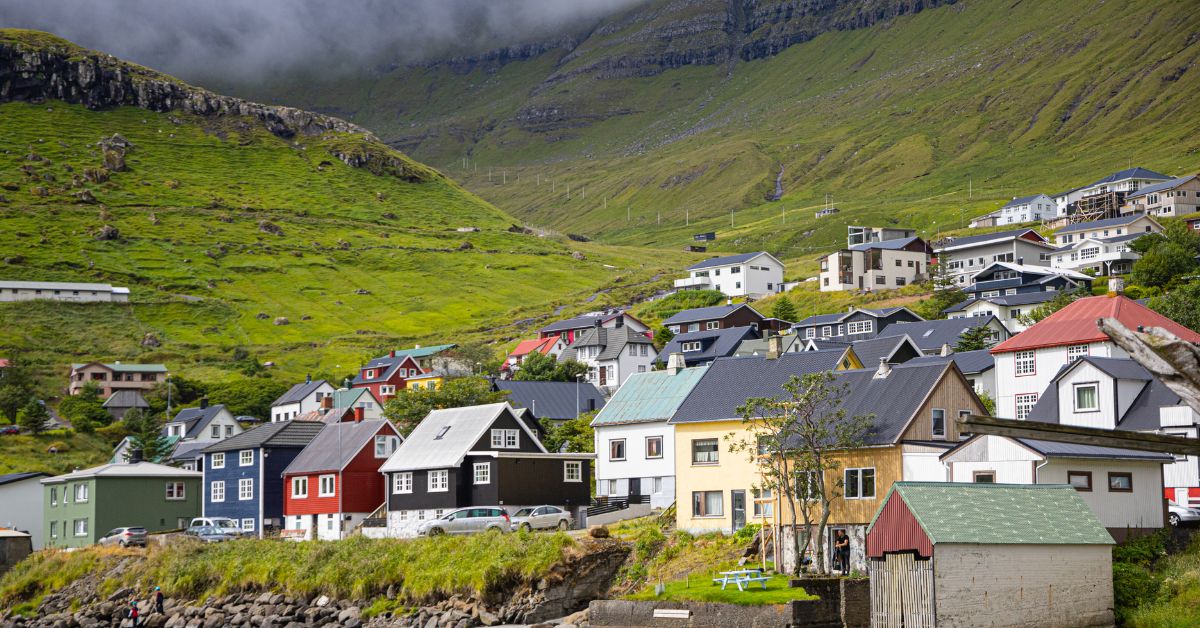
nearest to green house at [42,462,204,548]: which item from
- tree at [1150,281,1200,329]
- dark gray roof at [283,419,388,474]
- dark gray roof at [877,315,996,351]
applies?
dark gray roof at [283,419,388,474]

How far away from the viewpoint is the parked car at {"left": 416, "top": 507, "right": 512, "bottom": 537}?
54.6 metres

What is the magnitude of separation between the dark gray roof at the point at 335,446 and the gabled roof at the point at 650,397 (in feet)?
52.5

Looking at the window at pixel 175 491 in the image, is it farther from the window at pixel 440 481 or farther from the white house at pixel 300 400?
the white house at pixel 300 400

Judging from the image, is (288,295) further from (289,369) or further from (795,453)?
(795,453)

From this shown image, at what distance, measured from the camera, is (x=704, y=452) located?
166ft

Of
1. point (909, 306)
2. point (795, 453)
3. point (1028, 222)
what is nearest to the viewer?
point (795, 453)

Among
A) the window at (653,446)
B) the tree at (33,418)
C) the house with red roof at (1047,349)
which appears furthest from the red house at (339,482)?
the tree at (33,418)

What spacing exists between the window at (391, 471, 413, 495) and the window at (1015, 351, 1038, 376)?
34097mm

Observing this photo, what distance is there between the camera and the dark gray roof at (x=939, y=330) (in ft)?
294

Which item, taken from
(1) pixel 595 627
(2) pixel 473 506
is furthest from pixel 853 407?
(2) pixel 473 506

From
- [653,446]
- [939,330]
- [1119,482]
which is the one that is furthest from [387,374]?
[1119,482]

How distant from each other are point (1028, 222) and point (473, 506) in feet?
489

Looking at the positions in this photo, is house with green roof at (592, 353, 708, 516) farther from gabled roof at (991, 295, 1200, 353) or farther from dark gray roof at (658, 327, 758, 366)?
dark gray roof at (658, 327, 758, 366)

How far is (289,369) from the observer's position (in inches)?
5842
